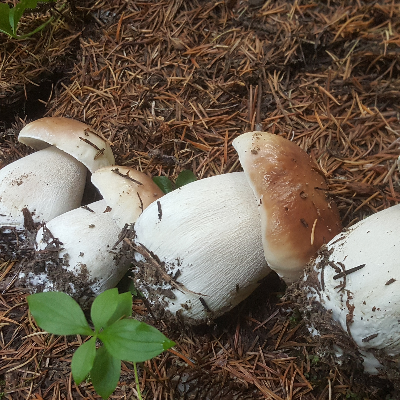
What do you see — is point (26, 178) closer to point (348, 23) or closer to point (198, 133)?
point (198, 133)

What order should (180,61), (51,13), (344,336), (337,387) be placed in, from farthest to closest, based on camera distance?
(51,13) → (180,61) → (337,387) → (344,336)

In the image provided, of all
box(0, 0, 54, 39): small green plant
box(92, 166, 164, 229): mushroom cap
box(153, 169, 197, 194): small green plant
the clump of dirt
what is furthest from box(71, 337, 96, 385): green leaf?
box(0, 0, 54, 39): small green plant

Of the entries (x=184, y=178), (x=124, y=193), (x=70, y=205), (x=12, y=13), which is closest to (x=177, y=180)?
(x=184, y=178)

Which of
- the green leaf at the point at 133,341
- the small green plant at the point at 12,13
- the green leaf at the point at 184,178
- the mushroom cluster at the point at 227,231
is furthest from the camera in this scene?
the small green plant at the point at 12,13

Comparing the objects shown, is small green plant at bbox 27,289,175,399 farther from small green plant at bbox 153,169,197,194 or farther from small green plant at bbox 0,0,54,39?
small green plant at bbox 0,0,54,39

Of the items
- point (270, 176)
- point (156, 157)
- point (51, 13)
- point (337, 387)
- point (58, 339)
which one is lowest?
point (337, 387)

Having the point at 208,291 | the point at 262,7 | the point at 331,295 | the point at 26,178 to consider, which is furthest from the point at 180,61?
the point at 331,295

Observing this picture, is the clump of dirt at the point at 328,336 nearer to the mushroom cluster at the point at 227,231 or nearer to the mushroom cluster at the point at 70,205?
the mushroom cluster at the point at 227,231

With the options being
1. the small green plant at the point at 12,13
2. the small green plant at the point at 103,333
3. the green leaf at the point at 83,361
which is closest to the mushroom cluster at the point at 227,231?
the small green plant at the point at 103,333
